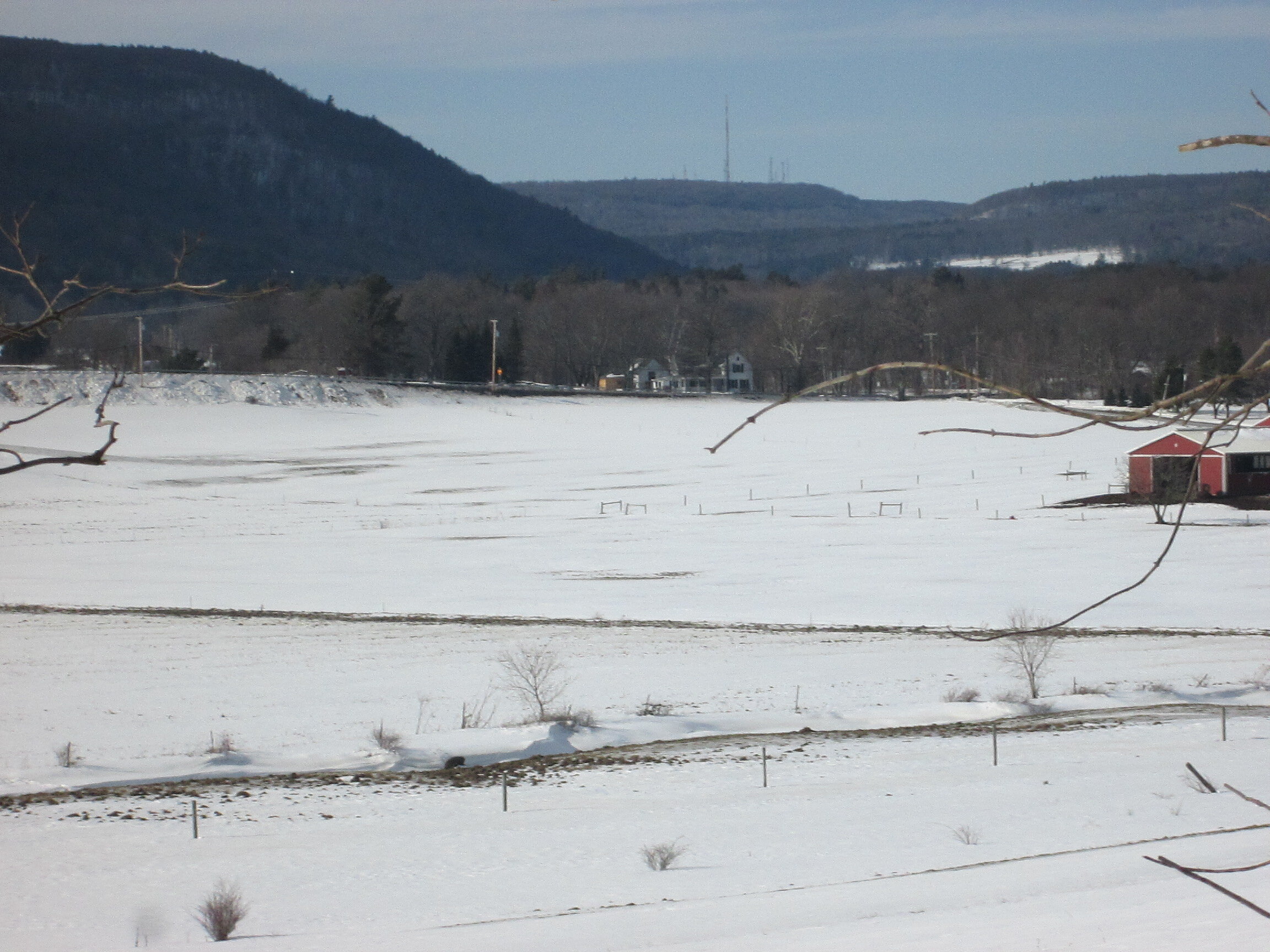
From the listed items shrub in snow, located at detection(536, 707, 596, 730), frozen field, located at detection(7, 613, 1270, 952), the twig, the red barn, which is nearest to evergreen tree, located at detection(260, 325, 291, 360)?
the red barn

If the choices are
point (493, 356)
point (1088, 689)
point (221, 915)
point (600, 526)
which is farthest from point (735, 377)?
point (221, 915)

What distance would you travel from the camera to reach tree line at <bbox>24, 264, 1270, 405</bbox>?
55.9 m

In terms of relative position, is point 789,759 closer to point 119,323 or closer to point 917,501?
point 917,501

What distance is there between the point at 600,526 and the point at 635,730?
32.7m

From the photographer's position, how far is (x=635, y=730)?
764 inches

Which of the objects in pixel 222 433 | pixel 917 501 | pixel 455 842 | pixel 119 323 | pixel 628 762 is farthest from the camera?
pixel 119 323

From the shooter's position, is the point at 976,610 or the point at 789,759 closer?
the point at 789,759

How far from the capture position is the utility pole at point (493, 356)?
115375mm

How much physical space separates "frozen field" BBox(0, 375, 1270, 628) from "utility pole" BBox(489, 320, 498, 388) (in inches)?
890

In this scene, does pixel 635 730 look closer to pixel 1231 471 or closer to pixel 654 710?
pixel 654 710

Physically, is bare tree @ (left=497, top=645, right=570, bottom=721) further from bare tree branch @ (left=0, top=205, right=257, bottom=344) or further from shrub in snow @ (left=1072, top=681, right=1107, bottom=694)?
bare tree branch @ (left=0, top=205, right=257, bottom=344)

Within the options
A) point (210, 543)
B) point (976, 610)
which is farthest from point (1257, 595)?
point (210, 543)

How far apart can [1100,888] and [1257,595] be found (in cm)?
2784

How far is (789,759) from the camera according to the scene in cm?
1705
